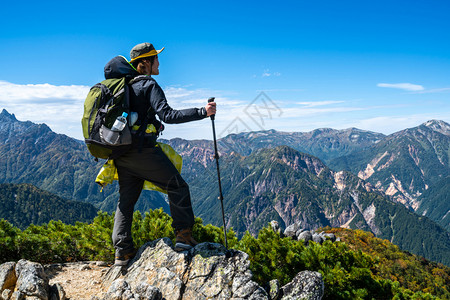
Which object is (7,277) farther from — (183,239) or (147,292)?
(183,239)

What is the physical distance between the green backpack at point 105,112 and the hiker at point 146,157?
259 mm

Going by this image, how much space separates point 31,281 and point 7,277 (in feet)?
1.99

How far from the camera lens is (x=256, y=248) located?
27.6ft

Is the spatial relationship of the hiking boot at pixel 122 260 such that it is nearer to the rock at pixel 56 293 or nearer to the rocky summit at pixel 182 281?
the rocky summit at pixel 182 281

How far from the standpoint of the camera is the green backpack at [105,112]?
531 cm

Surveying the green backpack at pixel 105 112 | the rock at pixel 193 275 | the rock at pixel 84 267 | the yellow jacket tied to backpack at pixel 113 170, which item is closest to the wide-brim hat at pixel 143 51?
the green backpack at pixel 105 112

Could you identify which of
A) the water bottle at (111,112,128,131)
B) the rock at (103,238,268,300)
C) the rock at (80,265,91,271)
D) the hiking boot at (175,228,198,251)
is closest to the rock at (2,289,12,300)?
the rock at (103,238,268,300)

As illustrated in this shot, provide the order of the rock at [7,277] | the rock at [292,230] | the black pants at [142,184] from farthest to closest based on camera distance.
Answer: the rock at [292,230] < the black pants at [142,184] < the rock at [7,277]

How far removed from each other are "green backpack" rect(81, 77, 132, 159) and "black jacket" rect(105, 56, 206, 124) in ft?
0.73

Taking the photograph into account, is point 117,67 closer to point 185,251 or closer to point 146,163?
point 146,163

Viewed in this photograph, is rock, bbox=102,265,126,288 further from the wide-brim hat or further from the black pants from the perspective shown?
A: the wide-brim hat

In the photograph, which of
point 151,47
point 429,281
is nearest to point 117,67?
point 151,47

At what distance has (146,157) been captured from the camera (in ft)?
19.5

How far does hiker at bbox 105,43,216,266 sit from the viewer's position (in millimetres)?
5410
